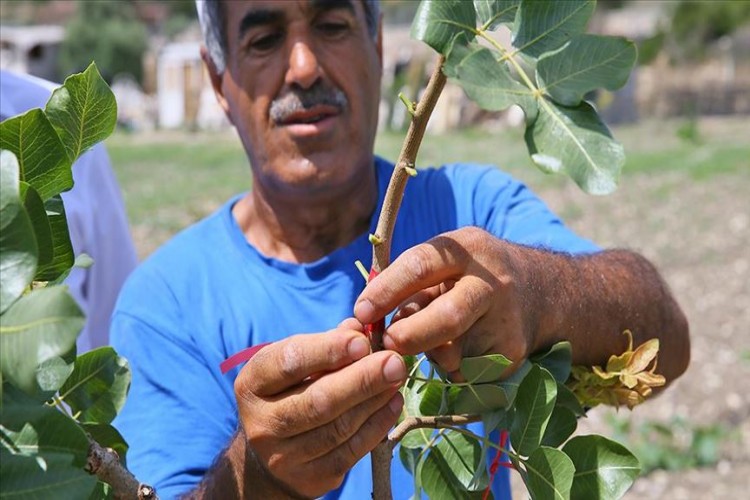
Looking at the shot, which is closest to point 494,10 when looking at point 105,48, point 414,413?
point 414,413

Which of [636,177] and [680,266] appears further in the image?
[636,177]

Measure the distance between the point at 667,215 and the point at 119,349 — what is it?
461 inches

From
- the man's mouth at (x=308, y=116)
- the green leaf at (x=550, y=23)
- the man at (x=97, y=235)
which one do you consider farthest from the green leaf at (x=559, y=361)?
the man at (x=97, y=235)

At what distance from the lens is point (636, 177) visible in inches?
665

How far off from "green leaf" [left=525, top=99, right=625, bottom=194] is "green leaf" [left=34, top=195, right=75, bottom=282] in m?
0.48

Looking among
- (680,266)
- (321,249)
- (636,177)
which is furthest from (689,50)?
(321,249)

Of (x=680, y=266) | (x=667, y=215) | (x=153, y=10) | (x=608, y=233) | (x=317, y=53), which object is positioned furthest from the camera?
(x=153, y=10)

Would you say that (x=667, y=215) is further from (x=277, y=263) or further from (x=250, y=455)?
(x=250, y=455)

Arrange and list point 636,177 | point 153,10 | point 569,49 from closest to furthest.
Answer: point 569,49
point 636,177
point 153,10

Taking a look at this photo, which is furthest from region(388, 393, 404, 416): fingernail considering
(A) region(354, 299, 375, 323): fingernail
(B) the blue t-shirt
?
(B) the blue t-shirt

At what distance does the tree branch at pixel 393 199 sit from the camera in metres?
1.15

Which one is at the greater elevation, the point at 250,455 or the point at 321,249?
the point at 250,455

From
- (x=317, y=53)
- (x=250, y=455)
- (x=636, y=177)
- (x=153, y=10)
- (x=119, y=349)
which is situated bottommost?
(x=153, y=10)

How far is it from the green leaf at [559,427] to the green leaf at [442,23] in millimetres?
485
